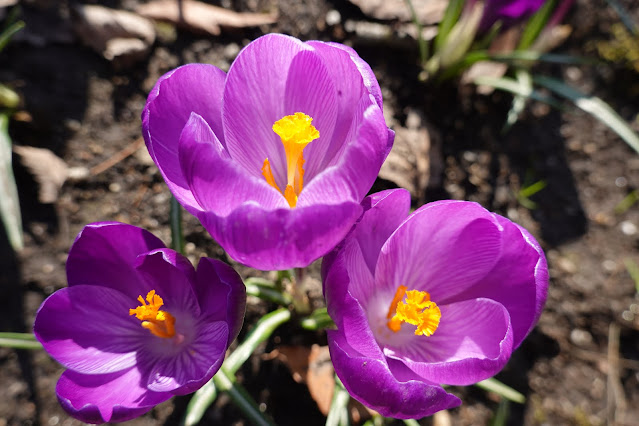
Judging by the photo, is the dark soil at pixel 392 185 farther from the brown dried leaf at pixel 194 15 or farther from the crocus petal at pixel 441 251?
the crocus petal at pixel 441 251

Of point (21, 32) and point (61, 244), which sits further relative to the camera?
point (21, 32)

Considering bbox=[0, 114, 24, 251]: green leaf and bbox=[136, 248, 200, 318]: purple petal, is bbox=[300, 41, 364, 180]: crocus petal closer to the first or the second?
bbox=[136, 248, 200, 318]: purple petal

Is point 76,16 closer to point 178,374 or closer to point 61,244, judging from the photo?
point 61,244

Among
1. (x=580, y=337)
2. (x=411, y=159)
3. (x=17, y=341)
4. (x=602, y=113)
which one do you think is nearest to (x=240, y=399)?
(x=17, y=341)

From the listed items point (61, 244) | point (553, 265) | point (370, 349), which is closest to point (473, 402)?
point (553, 265)

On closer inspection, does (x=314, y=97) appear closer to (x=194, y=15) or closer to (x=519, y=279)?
(x=519, y=279)

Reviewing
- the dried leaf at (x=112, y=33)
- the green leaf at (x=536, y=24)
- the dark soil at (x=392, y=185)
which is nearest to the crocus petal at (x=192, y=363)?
the dark soil at (x=392, y=185)

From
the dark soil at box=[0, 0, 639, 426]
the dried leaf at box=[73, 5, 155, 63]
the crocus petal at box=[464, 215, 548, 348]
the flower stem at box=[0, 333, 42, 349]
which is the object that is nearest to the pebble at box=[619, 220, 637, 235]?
the dark soil at box=[0, 0, 639, 426]
